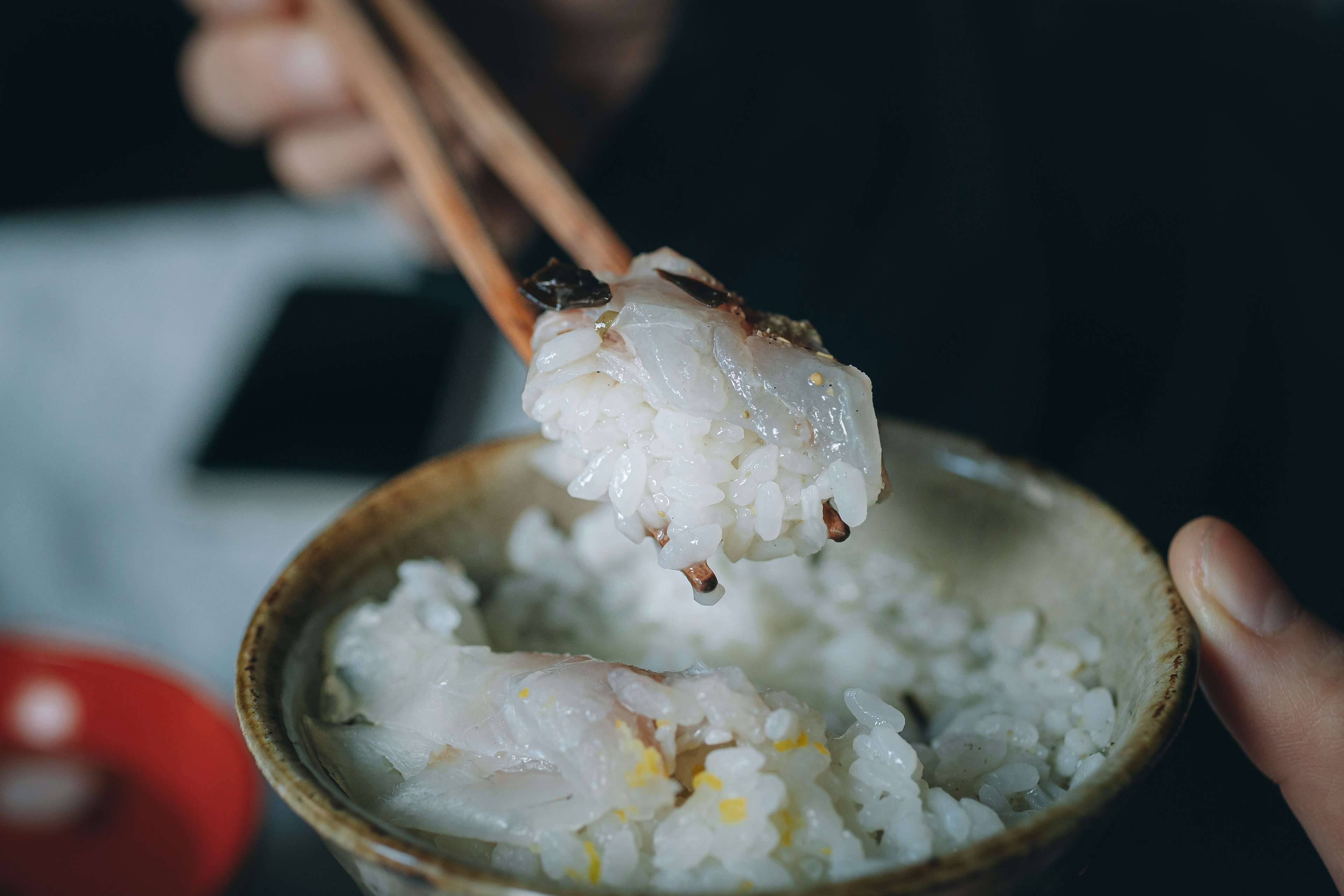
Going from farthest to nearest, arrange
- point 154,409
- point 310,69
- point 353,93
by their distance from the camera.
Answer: point 154,409, point 310,69, point 353,93

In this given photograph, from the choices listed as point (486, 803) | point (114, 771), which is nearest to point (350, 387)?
point (114, 771)

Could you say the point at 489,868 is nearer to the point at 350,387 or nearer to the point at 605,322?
the point at 605,322

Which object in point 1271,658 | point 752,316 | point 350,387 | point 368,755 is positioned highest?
point 752,316

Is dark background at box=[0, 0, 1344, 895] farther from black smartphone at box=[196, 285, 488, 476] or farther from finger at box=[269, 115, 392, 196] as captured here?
finger at box=[269, 115, 392, 196]

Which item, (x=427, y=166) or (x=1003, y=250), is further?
(x=1003, y=250)

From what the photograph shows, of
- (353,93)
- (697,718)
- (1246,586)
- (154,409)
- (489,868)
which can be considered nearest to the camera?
(489,868)

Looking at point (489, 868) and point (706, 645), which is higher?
point (489, 868)

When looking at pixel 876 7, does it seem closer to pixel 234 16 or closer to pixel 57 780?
pixel 234 16

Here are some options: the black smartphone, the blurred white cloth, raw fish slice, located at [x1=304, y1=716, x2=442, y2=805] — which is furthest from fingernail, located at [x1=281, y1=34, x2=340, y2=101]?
raw fish slice, located at [x1=304, y1=716, x2=442, y2=805]
